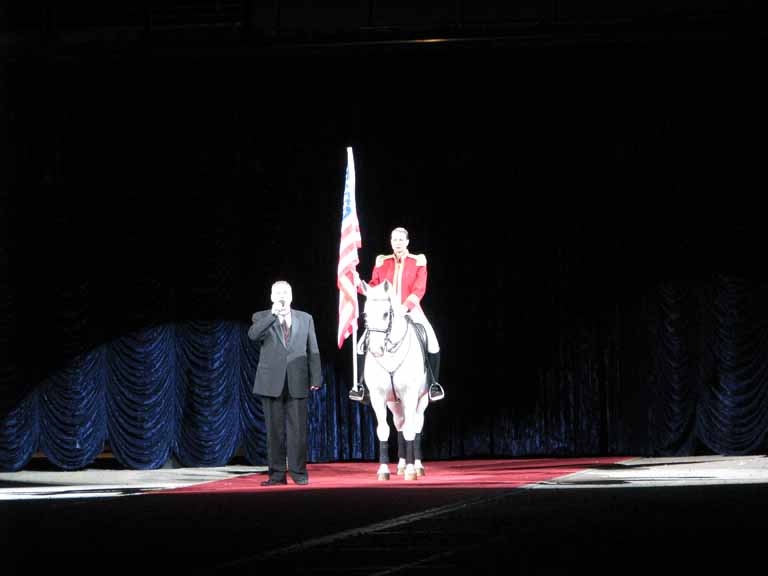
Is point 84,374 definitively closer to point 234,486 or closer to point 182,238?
point 182,238

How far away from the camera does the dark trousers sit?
10242 millimetres

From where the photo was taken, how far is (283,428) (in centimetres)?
1026

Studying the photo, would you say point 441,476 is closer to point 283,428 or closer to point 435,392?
point 435,392

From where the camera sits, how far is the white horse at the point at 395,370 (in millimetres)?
10055

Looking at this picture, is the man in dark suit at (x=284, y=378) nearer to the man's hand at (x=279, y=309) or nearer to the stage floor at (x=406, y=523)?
the man's hand at (x=279, y=309)

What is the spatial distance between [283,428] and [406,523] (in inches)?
137

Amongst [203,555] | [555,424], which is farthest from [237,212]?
[203,555]

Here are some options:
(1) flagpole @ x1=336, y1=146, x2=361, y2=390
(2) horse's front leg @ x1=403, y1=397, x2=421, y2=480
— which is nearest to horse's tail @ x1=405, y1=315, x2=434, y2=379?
(2) horse's front leg @ x1=403, y1=397, x2=421, y2=480

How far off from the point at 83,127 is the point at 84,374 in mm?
2722

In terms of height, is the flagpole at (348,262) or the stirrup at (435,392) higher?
the flagpole at (348,262)

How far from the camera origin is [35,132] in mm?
14688

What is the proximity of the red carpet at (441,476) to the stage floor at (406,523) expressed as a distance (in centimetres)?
4

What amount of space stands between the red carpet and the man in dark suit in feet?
0.86

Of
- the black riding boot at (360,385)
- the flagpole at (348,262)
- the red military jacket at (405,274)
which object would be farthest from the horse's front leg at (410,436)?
the flagpole at (348,262)
